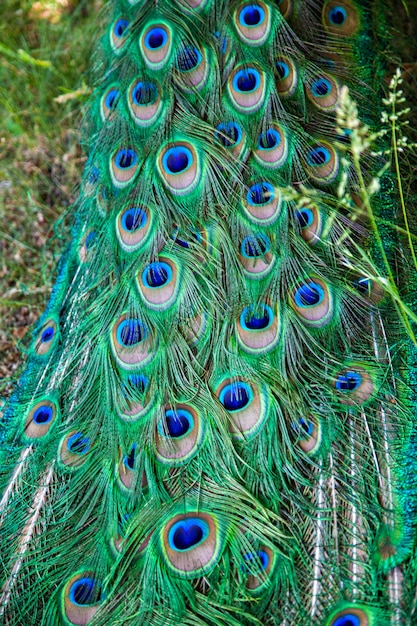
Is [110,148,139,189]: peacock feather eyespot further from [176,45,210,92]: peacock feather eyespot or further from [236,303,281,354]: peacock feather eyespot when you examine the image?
[236,303,281,354]: peacock feather eyespot

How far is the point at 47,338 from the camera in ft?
6.86

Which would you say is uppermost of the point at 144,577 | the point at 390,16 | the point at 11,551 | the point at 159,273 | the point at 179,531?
the point at 390,16

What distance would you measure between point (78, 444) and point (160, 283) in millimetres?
501

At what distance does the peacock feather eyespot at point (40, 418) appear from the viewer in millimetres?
1901

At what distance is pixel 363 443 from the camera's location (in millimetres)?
1716

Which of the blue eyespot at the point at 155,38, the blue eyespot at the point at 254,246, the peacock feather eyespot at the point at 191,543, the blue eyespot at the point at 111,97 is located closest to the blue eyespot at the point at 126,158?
the blue eyespot at the point at 111,97

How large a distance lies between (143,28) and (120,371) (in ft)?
3.62

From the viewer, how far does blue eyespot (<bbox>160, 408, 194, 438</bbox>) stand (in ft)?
5.68

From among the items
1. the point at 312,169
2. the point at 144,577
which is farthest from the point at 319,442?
the point at 312,169

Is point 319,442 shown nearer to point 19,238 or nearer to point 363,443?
point 363,443

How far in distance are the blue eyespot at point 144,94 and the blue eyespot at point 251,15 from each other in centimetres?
35

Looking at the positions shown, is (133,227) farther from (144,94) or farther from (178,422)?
(178,422)

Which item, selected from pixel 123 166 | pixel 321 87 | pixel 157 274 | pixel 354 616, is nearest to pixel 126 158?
pixel 123 166

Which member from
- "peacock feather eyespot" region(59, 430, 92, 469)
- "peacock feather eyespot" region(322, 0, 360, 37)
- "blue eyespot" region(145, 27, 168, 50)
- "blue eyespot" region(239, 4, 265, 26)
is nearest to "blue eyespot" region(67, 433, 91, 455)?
"peacock feather eyespot" region(59, 430, 92, 469)
